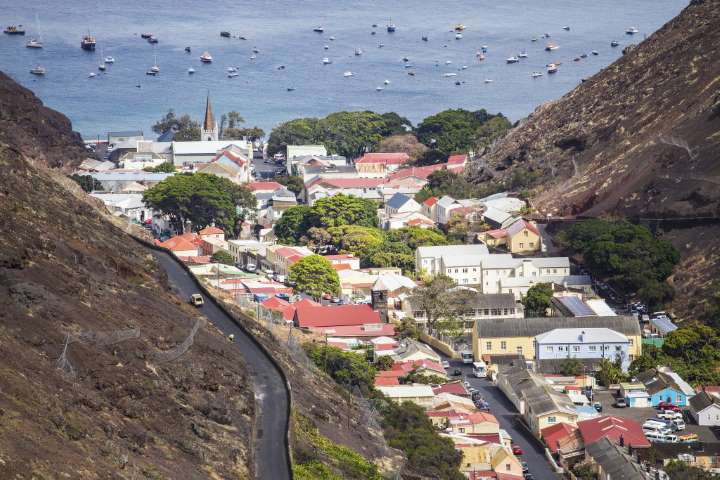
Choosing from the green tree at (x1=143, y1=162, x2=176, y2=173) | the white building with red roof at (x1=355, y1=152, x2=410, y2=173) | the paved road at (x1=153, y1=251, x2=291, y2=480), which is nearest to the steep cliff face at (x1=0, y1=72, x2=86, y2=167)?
the green tree at (x1=143, y1=162, x2=176, y2=173)

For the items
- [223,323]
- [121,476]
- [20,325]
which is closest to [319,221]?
[223,323]

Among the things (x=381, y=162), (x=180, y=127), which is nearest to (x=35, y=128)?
(x=381, y=162)

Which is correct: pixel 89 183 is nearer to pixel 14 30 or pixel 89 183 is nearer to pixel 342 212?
pixel 342 212

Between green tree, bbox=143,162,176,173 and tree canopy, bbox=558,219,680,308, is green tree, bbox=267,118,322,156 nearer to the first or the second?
green tree, bbox=143,162,176,173

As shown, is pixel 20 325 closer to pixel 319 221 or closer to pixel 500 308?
pixel 500 308

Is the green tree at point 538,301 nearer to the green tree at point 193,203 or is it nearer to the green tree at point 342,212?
the green tree at point 342,212
